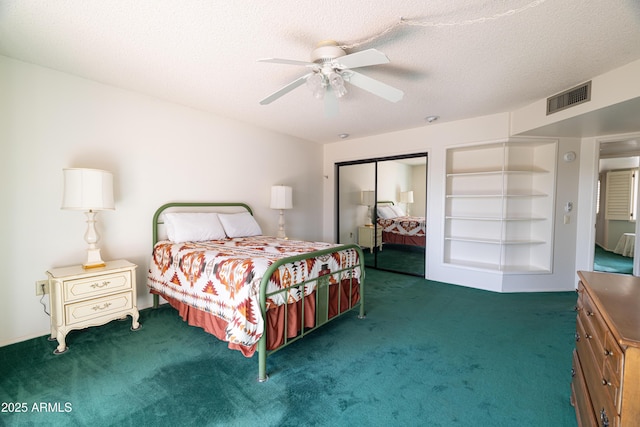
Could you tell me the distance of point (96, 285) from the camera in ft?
7.67

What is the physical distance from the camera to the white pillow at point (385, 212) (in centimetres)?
474

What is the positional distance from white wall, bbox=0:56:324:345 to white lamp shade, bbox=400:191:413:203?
256 centimetres

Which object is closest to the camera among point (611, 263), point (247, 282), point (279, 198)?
point (247, 282)

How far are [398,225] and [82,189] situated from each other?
4202 millimetres

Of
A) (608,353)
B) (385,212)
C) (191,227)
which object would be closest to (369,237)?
(385,212)

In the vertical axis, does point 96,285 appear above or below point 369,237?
below

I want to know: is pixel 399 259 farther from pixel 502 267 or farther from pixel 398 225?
pixel 502 267

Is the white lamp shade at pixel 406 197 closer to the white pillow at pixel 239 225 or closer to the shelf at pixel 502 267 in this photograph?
the shelf at pixel 502 267

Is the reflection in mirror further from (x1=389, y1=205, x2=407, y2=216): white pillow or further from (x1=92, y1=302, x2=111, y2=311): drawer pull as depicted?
(x1=92, y1=302, x2=111, y2=311): drawer pull

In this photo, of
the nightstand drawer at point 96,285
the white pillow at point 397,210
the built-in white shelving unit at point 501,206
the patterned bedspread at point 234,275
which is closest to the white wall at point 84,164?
the nightstand drawer at point 96,285

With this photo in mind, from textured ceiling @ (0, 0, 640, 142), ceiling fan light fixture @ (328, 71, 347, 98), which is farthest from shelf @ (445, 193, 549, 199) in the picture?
ceiling fan light fixture @ (328, 71, 347, 98)

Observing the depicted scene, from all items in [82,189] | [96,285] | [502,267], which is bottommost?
[502,267]

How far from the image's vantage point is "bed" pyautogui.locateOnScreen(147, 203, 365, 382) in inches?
73.2

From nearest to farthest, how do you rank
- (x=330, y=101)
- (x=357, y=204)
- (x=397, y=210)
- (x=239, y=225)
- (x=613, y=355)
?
(x=613, y=355), (x=330, y=101), (x=239, y=225), (x=397, y=210), (x=357, y=204)
